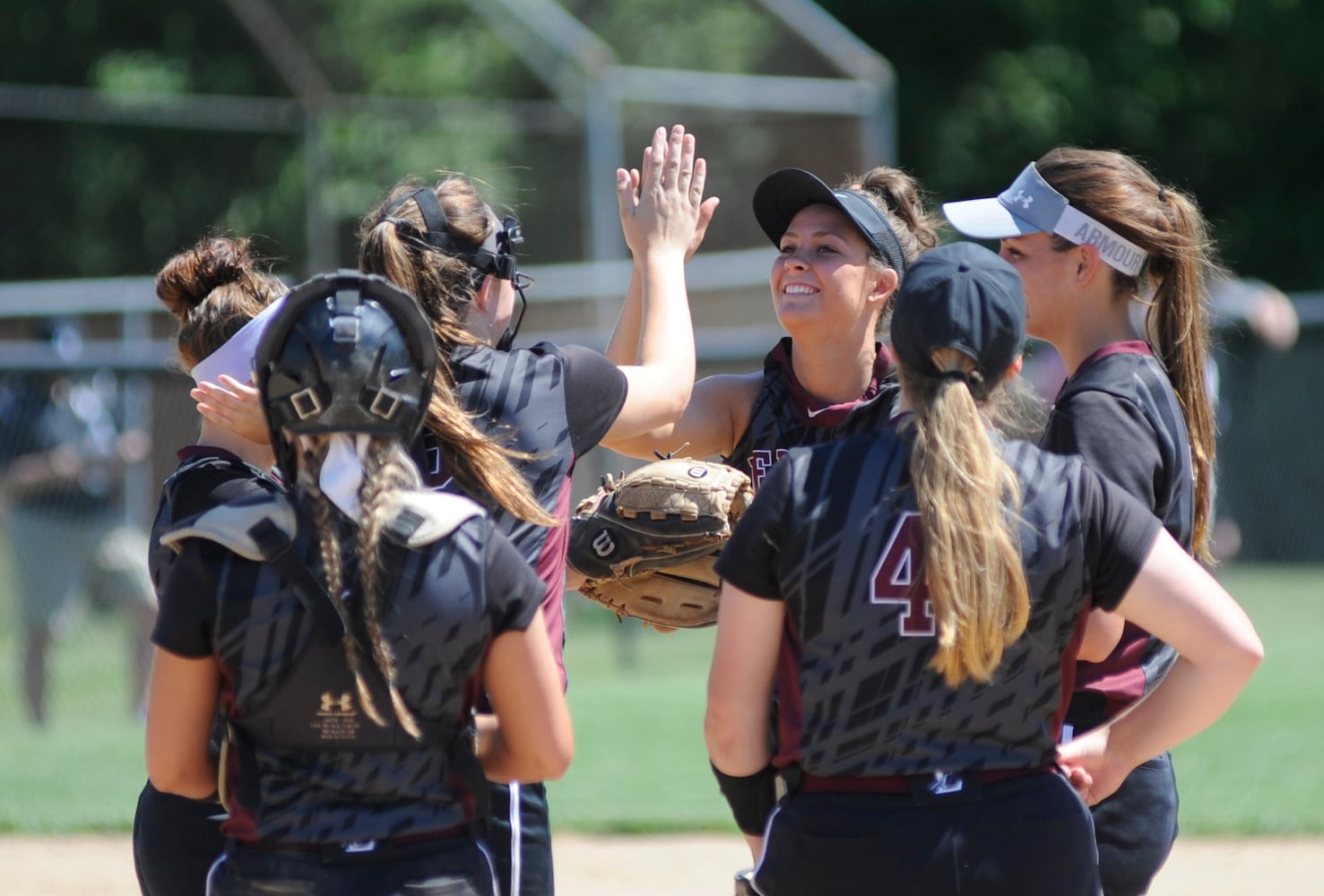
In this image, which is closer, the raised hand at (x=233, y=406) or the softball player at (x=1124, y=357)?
the raised hand at (x=233, y=406)

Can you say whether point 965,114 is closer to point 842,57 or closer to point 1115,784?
point 842,57

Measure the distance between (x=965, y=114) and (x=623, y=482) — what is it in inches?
654

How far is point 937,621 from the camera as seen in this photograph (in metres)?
2.30

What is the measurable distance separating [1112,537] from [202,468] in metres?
1.63

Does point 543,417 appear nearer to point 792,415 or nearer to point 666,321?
point 666,321

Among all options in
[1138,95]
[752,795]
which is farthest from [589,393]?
[1138,95]

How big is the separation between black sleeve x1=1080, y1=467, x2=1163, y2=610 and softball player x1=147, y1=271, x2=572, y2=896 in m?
0.86

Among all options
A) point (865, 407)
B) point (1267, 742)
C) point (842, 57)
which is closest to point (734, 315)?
point (842, 57)

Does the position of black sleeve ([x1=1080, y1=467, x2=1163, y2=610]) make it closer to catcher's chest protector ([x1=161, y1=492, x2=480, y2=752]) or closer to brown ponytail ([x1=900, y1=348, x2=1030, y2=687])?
brown ponytail ([x1=900, y1=348, x2=1030, y2=687])

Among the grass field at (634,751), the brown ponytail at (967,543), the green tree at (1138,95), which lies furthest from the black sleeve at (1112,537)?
the green tree at (1138,95)

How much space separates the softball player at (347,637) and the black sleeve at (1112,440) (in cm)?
112

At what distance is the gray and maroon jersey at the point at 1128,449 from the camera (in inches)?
111

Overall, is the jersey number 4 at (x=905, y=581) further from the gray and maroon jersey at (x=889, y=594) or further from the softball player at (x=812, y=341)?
the softball player at (x=812, y=341)

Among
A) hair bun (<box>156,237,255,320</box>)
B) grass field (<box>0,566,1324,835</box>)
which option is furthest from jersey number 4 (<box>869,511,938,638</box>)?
grass field (<box>0,566,1324,835</box>)
